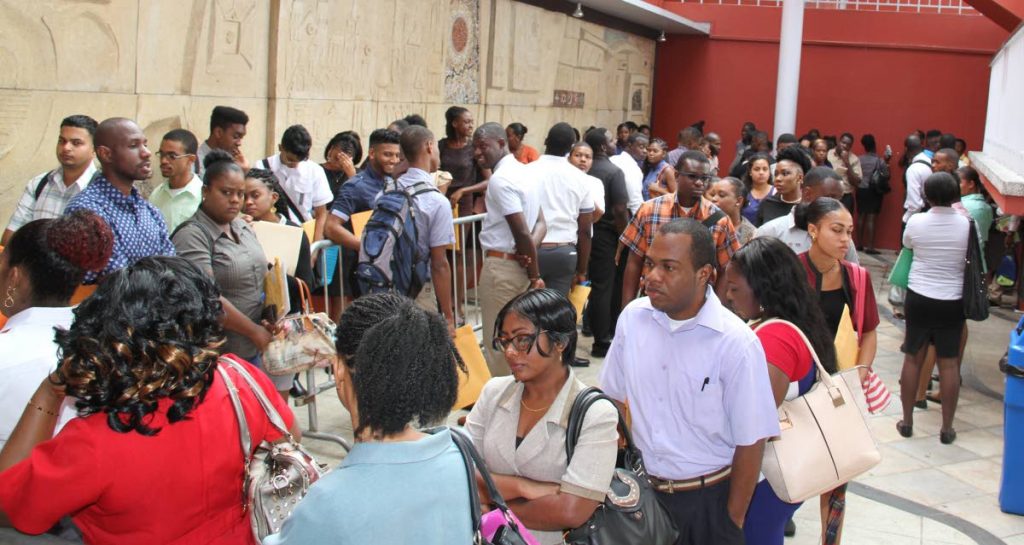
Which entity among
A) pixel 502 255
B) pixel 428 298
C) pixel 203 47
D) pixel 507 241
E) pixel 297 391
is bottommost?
pixel 297 391

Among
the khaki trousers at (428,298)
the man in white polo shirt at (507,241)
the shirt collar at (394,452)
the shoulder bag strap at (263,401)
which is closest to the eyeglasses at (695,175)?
the man in white polo shirt at (507,241)

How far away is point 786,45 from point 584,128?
162 inches

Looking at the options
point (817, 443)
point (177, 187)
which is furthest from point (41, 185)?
point (817, 443)

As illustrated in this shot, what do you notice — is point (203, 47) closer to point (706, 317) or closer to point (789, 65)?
point (706, 317)

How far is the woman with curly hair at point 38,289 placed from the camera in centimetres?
288

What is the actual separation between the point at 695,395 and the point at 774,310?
64 cm

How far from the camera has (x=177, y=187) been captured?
6.53m

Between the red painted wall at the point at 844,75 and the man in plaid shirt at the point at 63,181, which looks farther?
the red painted wall at the point at 844,75

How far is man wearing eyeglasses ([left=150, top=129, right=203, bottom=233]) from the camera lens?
637cm

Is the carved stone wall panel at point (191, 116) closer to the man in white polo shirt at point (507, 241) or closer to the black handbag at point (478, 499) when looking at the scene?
the man in white polo shirt at point (507, 241)

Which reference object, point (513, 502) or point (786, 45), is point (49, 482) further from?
point (786, 45)

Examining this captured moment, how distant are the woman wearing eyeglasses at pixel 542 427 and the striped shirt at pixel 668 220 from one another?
129 inches

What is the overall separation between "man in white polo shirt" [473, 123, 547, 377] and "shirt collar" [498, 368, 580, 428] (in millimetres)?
3296

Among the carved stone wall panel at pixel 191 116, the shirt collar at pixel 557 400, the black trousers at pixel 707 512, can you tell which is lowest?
the black trousers at pixel 707 512
